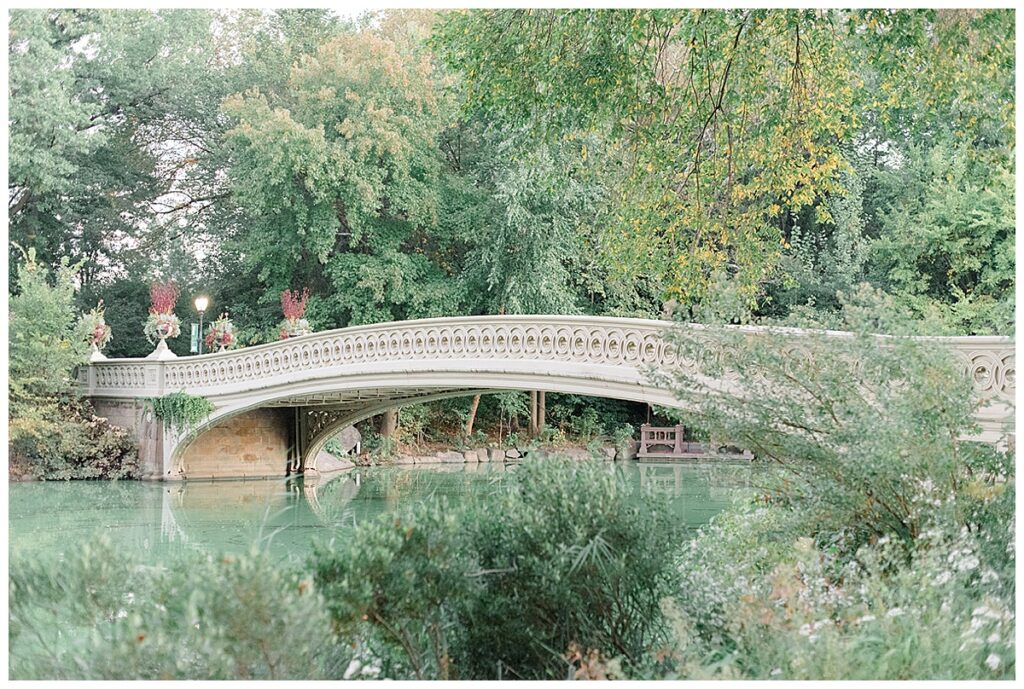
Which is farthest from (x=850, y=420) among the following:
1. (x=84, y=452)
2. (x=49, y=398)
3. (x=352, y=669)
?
(x=84, y=452)

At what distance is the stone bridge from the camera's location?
10.0 metres

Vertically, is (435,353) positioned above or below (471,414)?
above

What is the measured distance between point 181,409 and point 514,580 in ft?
35.1

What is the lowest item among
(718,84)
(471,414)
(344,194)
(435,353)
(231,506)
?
(231,506)

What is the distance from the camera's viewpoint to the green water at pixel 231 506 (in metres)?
9.95

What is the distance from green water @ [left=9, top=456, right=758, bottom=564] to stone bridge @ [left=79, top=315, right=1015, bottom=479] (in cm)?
56

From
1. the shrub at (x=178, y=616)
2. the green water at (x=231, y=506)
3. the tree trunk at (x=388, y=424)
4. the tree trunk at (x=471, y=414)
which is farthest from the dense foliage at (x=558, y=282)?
the green water at (x=231, y=506)

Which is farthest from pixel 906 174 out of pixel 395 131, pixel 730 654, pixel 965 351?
pixel 730 654

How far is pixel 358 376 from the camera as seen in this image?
509 inches

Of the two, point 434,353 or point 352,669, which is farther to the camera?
point 434,353

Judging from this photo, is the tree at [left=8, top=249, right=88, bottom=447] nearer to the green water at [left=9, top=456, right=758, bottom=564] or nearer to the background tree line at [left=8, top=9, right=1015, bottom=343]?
the green water at [left=9, top=456, right=758, bottom=564]

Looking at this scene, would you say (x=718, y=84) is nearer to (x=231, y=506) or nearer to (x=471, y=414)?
(x=231, y=506)

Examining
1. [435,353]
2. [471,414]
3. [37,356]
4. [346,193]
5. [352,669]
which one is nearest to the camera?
[352,669]

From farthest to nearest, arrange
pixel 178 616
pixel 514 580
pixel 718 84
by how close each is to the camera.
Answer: pixel 718 84 < pixel 514 580 < pixel 178 616
